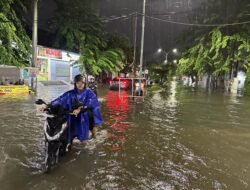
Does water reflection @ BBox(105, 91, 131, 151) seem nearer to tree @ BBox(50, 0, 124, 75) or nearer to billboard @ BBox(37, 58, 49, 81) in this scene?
billboard @ BBox(37, 58, 49, 81)

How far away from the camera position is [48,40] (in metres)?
37.3

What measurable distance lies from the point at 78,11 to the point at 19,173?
1296 inches

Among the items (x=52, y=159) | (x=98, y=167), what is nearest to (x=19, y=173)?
(x=52, y=159)

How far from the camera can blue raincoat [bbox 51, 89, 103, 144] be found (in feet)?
20.6

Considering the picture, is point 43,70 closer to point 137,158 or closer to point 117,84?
point 117,84

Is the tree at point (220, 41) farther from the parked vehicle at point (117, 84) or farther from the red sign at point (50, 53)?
the red sign at point (50, 53)

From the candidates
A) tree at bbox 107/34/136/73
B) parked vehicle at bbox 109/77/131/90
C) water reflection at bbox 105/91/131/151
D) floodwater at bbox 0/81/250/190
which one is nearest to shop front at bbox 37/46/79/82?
Result: tree at bbox 107/34/136/73

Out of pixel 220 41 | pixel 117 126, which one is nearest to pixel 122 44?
pixel 220 41

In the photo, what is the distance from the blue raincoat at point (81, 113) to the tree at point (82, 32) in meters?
28.8

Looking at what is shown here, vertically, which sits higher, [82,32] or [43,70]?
Result: [82,32]

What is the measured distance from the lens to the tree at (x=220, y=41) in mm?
30109

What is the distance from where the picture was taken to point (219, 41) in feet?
99.7

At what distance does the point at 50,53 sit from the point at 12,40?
12537 mm

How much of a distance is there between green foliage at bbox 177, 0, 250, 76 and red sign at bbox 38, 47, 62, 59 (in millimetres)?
13639
